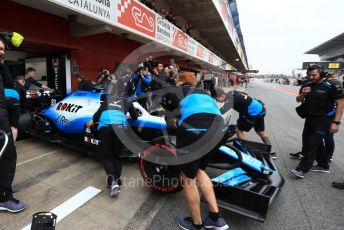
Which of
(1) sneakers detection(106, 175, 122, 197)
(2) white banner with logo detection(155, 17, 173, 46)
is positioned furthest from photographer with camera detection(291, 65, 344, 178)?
(2) white banner with logo detection(155, 17, 173, 46)

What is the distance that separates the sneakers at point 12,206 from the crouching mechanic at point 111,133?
37.0 inches

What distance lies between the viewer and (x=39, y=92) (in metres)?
4.90

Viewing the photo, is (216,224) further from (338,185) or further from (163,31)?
(163,31)

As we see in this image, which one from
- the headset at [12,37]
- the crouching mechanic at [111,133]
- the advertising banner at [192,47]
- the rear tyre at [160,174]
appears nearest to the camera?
the headset at [12,37]

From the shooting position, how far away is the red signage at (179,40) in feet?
33.3

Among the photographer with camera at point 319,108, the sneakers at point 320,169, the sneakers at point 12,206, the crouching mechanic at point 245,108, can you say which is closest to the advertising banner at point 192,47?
the crouching mechanic at point 245,108

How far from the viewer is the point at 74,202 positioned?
2.70m

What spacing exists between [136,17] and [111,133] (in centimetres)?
483

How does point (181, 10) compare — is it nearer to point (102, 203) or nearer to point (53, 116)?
point (53, 116)

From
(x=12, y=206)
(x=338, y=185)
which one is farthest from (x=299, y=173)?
(x=12, y=206)

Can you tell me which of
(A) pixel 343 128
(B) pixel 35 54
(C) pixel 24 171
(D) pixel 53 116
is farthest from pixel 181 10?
(C) pixel 24 171

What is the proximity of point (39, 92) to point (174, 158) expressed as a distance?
3.80 meters

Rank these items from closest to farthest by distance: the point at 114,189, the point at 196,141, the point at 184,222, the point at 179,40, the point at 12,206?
1. the point at 196,141
2. the point at 184,222
3. the point at 12,206
4. the point at 114,189
5. the point at 179,40

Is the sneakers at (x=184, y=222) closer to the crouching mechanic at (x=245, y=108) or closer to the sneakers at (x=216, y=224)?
the sneakers at (x=216, y=224)
